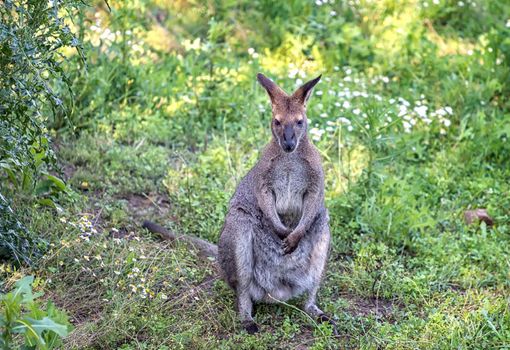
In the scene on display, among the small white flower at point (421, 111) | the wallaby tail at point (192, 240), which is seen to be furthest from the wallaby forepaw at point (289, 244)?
the small white flower at point (421, 111)

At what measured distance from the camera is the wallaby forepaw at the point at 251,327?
553 cm

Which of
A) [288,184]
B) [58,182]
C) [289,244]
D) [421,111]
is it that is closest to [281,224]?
[289,244]

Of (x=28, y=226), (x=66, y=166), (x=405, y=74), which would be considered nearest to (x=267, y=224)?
(x=28, y=226)

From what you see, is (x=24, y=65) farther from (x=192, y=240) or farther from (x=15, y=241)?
(x=192, y=240)

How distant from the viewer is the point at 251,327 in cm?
555

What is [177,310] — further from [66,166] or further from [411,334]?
[66,166]

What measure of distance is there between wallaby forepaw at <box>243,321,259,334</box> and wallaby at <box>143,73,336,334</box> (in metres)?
0.08

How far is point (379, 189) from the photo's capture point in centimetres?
720

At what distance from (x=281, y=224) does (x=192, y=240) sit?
2.92ft

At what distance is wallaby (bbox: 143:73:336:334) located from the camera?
573 centimetres

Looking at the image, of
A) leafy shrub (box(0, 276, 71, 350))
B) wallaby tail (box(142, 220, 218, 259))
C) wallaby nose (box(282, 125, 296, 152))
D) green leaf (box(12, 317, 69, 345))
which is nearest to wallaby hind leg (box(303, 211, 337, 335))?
wallaby nose (box(282, 125, 296, 152))

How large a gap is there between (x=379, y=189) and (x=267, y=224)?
168 cm

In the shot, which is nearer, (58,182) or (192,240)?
(58,182)

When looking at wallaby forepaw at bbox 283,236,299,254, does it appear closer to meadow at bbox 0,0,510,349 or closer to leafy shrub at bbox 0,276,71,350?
meadow at bbox 0,0,510,349
